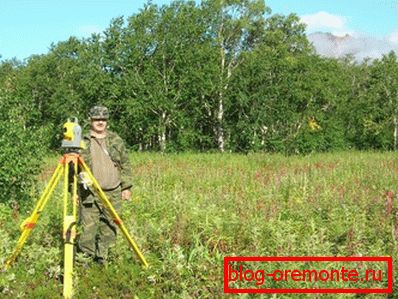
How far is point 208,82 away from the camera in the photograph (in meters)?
36.0

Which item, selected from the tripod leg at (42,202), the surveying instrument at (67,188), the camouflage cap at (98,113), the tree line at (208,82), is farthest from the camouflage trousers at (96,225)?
the tree line at (208,82)

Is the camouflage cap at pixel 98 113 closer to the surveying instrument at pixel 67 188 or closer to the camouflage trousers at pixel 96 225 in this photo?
the surveying instrument at pixel 67 188

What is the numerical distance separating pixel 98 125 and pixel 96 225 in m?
1.28

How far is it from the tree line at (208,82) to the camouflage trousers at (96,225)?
28.5 metres

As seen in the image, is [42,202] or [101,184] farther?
[101,184]

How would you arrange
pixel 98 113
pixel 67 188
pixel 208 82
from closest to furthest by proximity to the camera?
pixel 67 188 → pixel 98 113 → pixel 208 82

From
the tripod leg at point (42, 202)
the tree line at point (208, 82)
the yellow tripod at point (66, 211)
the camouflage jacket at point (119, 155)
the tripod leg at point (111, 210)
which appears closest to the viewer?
the yellow tripod at point (66, 211)

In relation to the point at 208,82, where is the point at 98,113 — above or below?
below

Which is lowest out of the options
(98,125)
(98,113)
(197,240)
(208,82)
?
(197,240)

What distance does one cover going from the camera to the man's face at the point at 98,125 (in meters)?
6.06

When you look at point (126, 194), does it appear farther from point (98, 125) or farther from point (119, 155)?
point (98, 125)

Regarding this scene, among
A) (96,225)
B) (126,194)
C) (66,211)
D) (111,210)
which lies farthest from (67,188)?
(126,194)

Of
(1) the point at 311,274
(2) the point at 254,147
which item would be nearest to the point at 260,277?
(1) the point at 311,274

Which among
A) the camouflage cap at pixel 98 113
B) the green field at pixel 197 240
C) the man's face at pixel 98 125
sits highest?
the camouflage cap at pixel 98 113
